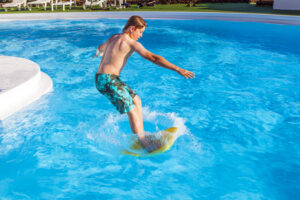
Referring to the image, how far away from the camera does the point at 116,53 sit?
335 centimetres

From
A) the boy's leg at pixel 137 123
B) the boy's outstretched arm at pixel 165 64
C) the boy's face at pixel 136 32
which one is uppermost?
the boy's face at pixel 136 32

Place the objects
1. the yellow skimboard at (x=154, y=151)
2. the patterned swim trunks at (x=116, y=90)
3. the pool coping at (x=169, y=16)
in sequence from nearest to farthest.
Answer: the patterned swim trunks at (x=116, y=90) → the yellow skimboard at (x=154, y=151) → the pool coping at (x=169, y=16)

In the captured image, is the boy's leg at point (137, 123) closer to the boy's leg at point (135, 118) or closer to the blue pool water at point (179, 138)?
the boy's leg at point (135, 118)

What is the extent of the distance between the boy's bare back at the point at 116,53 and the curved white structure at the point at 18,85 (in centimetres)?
246

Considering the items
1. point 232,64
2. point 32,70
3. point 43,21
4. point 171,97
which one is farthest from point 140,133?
point 43,21

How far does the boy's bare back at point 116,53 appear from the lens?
327 centimetres

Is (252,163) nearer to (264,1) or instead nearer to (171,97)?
A: (171,97)

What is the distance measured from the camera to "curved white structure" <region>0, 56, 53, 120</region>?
4.89 m

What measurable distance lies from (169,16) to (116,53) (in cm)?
1473

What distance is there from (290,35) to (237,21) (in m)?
3.76

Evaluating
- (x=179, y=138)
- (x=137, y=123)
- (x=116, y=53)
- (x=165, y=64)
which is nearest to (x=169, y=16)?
(x=179, y=138)

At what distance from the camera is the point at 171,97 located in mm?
6523

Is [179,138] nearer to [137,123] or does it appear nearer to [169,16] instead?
[137,123]

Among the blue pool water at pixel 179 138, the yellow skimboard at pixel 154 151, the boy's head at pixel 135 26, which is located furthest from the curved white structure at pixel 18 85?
the boy's head at pixel 135 26
